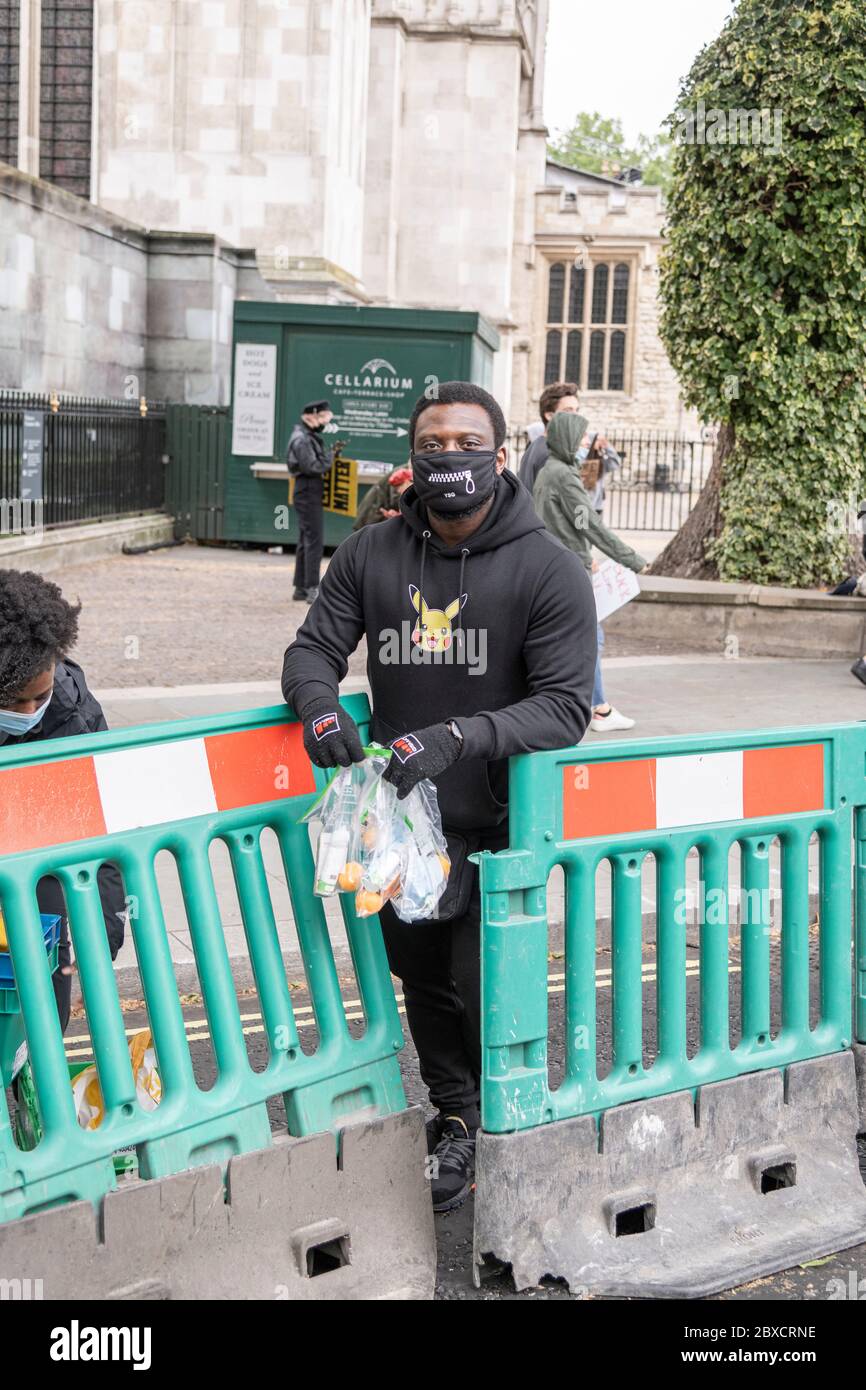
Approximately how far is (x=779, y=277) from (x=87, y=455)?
8.10m

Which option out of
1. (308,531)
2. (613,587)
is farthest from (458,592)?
(308,531)

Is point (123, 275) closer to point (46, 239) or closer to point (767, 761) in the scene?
point (46, 239)

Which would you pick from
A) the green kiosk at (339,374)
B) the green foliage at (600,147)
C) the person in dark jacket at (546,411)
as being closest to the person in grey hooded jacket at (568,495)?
the person in dark jacket at (546,411)

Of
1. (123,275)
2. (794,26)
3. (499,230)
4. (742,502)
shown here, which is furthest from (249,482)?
(499,230)

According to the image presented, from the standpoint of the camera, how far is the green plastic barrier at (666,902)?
3350 mm

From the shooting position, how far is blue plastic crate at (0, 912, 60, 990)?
3.22m

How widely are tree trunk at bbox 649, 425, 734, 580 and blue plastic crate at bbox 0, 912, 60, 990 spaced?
1136 cm

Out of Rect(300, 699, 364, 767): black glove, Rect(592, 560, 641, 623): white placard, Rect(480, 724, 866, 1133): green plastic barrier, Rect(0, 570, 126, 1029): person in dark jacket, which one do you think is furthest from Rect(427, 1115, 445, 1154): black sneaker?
Rect(592, 560, 641, 623): white placard

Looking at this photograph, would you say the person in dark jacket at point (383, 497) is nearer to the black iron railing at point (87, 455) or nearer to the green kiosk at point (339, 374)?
the black iron railing at point (87, 455)

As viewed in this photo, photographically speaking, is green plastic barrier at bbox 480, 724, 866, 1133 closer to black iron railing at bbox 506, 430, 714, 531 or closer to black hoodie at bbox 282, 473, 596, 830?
black hoodie at bbox 282, 473, 596, 830

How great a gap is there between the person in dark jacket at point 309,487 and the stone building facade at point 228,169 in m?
5.09

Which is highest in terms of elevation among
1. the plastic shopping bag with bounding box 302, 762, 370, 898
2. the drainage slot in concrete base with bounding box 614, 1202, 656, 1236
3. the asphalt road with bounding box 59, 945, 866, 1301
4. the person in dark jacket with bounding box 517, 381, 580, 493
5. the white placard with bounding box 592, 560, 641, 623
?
the person in dark jacket with bounding box 517, 381, 580, 493

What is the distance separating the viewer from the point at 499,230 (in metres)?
36.2

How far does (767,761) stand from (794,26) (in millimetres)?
10522
